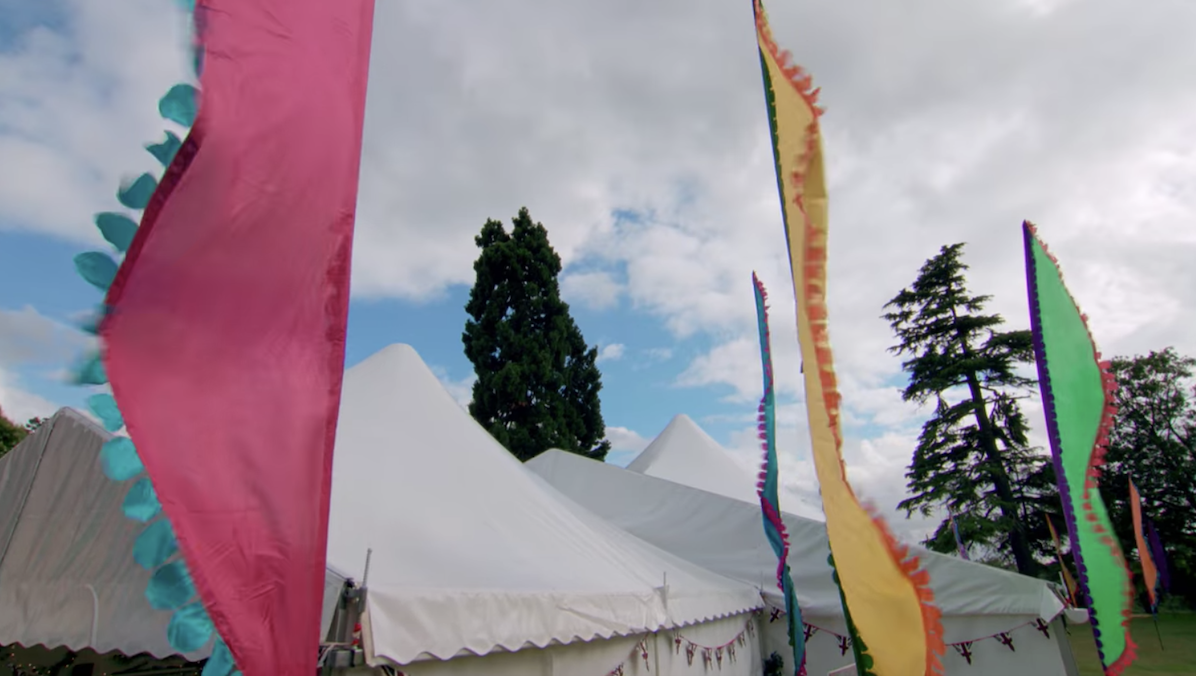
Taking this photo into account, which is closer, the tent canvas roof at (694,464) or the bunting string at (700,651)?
the bunting string at (700,651)

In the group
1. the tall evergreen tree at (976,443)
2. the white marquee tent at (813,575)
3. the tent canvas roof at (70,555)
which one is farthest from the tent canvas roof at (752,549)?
the tall evergreen tree at (976,443)

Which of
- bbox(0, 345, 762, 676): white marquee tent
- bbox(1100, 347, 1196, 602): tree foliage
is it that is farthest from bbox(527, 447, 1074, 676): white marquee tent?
bbox(1100, 347, 1196, 602): tree foliage

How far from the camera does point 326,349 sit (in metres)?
0.85

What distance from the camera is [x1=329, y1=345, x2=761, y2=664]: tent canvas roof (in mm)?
2139

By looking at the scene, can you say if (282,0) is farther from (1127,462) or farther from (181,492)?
(1127,462)

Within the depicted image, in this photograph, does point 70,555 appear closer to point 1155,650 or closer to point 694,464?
point 694,464

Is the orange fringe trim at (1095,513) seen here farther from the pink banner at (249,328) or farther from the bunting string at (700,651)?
the pink banner at (249,328)

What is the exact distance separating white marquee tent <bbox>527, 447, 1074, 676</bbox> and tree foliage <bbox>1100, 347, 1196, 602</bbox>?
53.0 feet

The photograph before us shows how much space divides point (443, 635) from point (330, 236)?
5.50 ft

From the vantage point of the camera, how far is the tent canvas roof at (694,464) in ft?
28.1

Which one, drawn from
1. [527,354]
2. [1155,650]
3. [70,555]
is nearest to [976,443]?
[1155,650]

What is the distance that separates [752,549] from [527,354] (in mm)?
7197

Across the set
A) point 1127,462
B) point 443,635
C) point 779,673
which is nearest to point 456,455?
point 443,635

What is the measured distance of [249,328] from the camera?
2.47 ft
